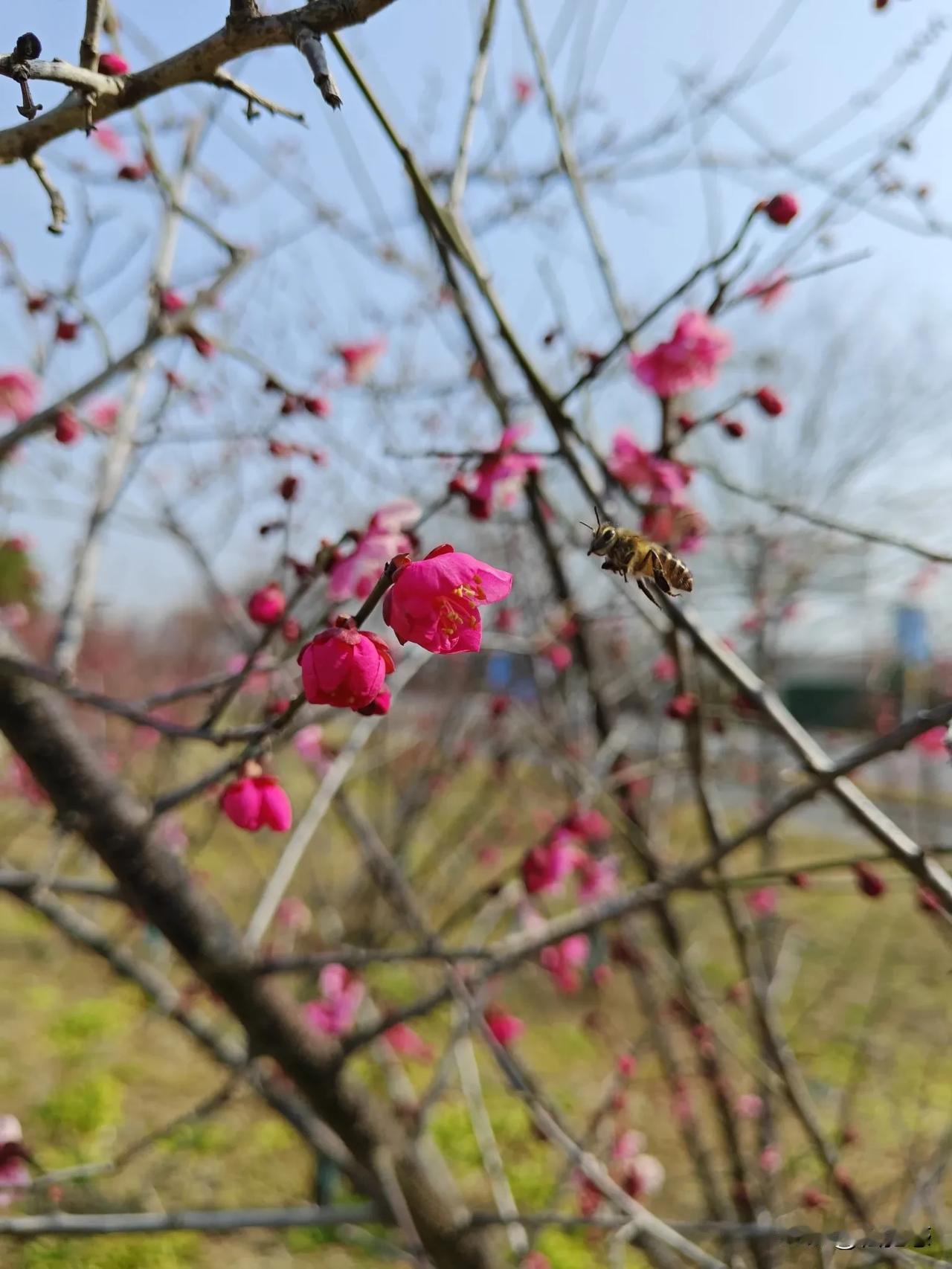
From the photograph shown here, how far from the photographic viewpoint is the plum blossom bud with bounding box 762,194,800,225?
1.43 meters

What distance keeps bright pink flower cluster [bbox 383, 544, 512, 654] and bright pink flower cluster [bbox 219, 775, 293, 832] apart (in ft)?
1.28

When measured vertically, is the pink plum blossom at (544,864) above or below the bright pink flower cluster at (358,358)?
below

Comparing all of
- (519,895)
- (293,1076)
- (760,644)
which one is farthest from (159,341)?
(760,644)

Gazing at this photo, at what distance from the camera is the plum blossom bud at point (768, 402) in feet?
5.53

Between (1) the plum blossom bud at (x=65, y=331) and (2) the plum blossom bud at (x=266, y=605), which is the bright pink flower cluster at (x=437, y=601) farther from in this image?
(1) the plum blossom bud at (x=65, y=331)

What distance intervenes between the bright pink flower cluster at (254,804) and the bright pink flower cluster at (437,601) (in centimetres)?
39

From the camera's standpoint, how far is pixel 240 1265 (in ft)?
10.1

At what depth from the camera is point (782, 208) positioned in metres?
1.44

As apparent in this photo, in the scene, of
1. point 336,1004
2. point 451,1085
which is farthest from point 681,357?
point 451,1085

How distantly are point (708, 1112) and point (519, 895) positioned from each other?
2.20 metres

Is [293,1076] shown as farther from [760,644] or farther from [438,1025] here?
[438,1025]

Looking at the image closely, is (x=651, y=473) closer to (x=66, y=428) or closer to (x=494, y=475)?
(x=494, y=475)

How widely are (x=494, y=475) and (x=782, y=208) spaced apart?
0.66m

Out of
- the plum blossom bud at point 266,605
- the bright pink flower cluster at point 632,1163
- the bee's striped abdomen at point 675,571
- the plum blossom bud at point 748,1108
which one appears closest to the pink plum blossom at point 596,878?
the bright pink flower cluster at point 632,1163
